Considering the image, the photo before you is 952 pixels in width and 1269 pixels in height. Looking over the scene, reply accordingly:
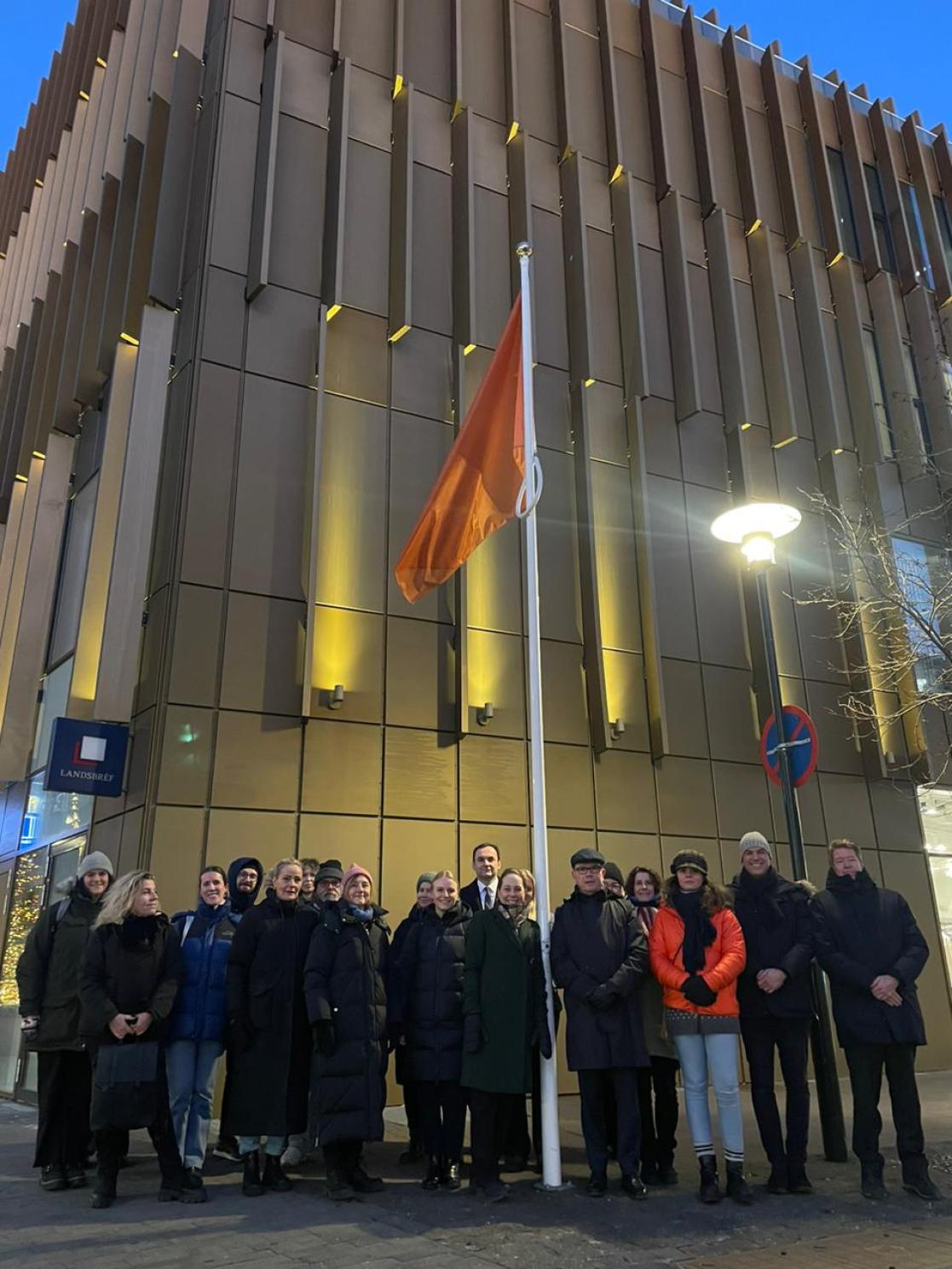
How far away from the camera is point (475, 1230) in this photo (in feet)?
18.4

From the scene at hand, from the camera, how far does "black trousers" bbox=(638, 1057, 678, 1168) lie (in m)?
6.85

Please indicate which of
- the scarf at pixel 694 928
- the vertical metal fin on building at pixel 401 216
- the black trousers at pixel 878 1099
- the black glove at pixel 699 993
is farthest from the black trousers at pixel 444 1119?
the vertical metal fin on building at pixel 401 216

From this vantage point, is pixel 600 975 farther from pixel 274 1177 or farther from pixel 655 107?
pixel 655 107

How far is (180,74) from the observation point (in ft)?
49.1

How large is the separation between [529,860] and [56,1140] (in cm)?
739

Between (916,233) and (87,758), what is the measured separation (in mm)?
21017

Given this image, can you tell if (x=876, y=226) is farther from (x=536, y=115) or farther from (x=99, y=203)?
(x=99, y=203)

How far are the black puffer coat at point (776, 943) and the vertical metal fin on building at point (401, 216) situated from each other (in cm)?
1044

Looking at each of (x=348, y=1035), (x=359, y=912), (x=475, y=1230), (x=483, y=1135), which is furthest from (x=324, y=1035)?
(x=475, y=1230)

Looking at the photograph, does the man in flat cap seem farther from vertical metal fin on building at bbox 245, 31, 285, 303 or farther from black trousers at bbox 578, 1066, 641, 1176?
vertical metal fin on building at bbox 245, 31, 285, 303

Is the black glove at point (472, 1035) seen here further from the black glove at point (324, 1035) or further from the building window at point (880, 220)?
the building window at point (880, 220)

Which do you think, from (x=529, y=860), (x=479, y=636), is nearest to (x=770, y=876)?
(x=529, y=860)

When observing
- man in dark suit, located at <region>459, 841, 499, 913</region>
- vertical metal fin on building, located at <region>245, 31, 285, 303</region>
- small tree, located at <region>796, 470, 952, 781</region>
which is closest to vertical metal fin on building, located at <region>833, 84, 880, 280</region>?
small tree, located at <region>796, 470, 952, 781</region>

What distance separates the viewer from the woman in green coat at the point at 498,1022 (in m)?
6.45
